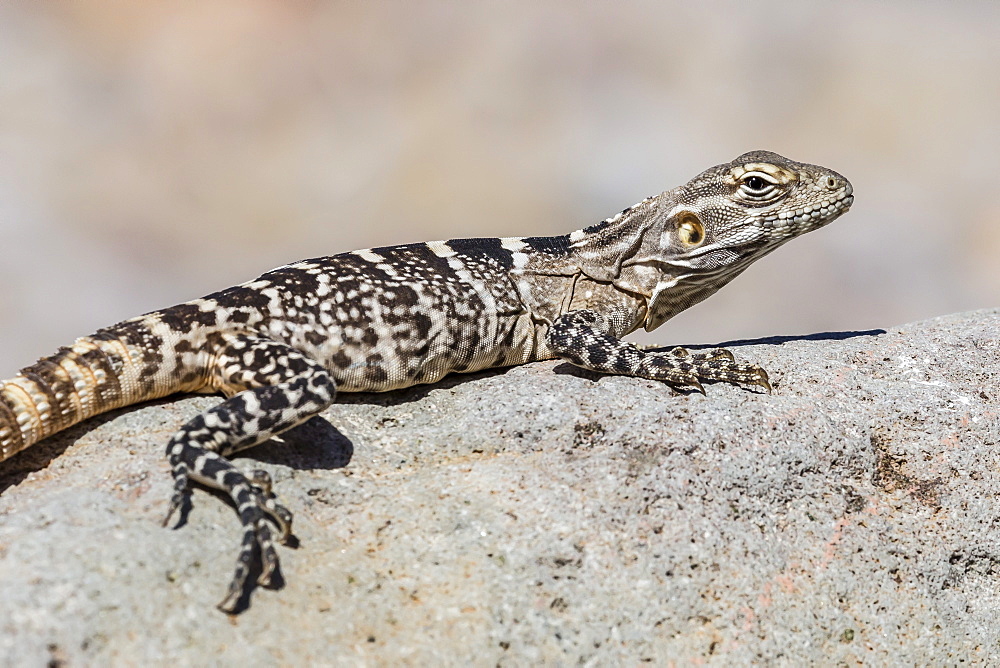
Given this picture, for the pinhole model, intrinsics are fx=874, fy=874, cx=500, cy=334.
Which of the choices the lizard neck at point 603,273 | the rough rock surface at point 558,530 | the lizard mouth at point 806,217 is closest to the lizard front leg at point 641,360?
the rough rock surface at point 558,530

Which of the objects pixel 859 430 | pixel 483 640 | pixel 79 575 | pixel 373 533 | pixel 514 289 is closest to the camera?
pixel 79 575

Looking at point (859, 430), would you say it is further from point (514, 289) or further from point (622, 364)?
point (514, 289)

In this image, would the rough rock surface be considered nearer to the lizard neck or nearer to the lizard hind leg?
the lizard hind leg

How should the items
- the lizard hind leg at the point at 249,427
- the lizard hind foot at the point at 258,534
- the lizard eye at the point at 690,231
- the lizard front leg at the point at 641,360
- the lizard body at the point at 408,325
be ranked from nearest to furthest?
1. the lizard hind foot at the point at 258,534
2. the lizard hind leg at the point at 249,427
3. the lizard body at the point at 408,325
4. the lizard front leg at the point at 641,360
5. the lizard eye at the point at 690,231

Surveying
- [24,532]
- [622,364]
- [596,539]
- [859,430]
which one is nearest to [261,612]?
[24,532]

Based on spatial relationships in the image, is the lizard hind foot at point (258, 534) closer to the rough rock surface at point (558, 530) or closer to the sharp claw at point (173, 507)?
the rough rock surface at point (558, 530)

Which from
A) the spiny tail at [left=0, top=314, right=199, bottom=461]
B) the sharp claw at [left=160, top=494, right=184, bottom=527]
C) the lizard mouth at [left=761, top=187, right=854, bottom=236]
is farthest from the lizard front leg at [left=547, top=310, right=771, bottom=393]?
the sharp claw at [left=160, top=494, right=184, bottom=527]
